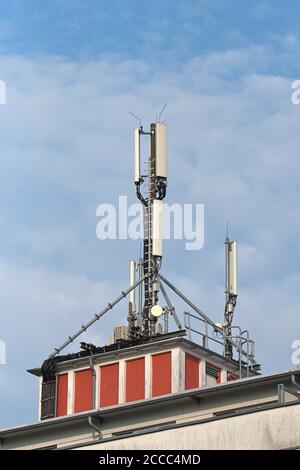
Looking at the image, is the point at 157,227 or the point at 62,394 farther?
the point at 157,227

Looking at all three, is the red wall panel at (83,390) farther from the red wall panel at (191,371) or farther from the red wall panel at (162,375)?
the red wall panel at (191,371)

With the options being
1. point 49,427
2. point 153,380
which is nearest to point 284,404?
point 49,427

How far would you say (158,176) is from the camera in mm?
94562

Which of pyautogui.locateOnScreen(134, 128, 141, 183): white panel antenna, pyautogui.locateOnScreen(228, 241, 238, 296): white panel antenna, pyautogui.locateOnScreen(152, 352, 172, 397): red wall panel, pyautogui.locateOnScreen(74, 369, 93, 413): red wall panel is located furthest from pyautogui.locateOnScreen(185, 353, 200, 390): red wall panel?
pyautogui.locateOnScreen(134, 128, 141, 183): white panel antenna

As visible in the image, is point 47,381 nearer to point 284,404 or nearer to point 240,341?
point 240,341

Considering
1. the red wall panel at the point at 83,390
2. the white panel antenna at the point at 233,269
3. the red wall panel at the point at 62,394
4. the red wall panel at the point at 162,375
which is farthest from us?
the white panel antenna at the point at 233,269

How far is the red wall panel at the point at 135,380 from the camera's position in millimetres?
81562

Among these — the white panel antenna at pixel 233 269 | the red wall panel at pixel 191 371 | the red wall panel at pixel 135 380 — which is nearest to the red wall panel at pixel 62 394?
the red wall panel at pixel 135 380

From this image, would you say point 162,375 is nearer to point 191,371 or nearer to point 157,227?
point 191,371

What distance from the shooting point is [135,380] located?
3219 inches

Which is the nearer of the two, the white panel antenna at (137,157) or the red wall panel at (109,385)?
the red wall panel at (109,385)

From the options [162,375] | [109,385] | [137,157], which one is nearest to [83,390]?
[109,385]

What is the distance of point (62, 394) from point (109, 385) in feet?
11.5

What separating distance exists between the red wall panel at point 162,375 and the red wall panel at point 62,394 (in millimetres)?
5728
